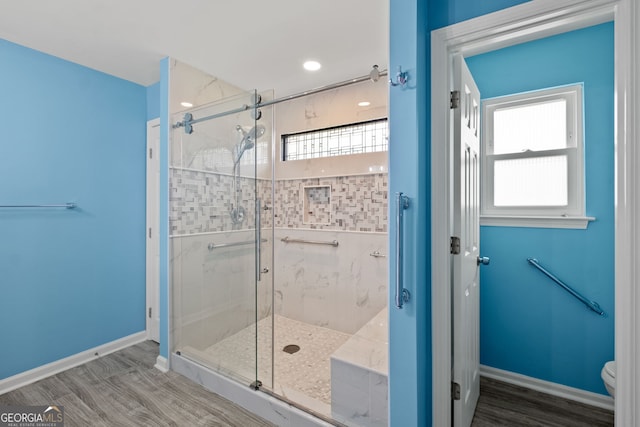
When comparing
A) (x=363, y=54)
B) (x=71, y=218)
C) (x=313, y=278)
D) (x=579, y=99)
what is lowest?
(x=313, y=278)

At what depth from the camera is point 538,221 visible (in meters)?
2.13

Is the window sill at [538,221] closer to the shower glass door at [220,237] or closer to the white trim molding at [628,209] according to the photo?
the white trim molding at [628,209]

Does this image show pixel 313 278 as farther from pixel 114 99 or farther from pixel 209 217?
pixel 114 99

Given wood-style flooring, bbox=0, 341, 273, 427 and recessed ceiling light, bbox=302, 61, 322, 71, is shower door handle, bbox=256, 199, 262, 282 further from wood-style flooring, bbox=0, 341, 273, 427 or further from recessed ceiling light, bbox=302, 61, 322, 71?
recessed ceiling light, bbox=302, 61, 322, 71

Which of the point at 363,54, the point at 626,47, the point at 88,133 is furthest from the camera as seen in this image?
the point at 88,133

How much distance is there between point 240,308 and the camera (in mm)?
2139

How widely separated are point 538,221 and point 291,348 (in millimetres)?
2257

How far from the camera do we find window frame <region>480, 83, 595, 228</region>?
6.63 feet

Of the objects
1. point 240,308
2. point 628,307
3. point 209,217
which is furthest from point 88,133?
point 628,307

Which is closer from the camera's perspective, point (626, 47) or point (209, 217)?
point (626, 47)

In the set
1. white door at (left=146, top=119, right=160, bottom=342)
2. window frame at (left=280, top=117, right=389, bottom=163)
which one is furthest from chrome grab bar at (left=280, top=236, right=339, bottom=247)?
white door at (left=146, top=119, right=160, bottom=342)

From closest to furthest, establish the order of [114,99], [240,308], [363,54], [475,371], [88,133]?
[475,371] < [240,308] < [363,54] < [88,133] < [114,99]

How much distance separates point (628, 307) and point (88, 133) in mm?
3547
